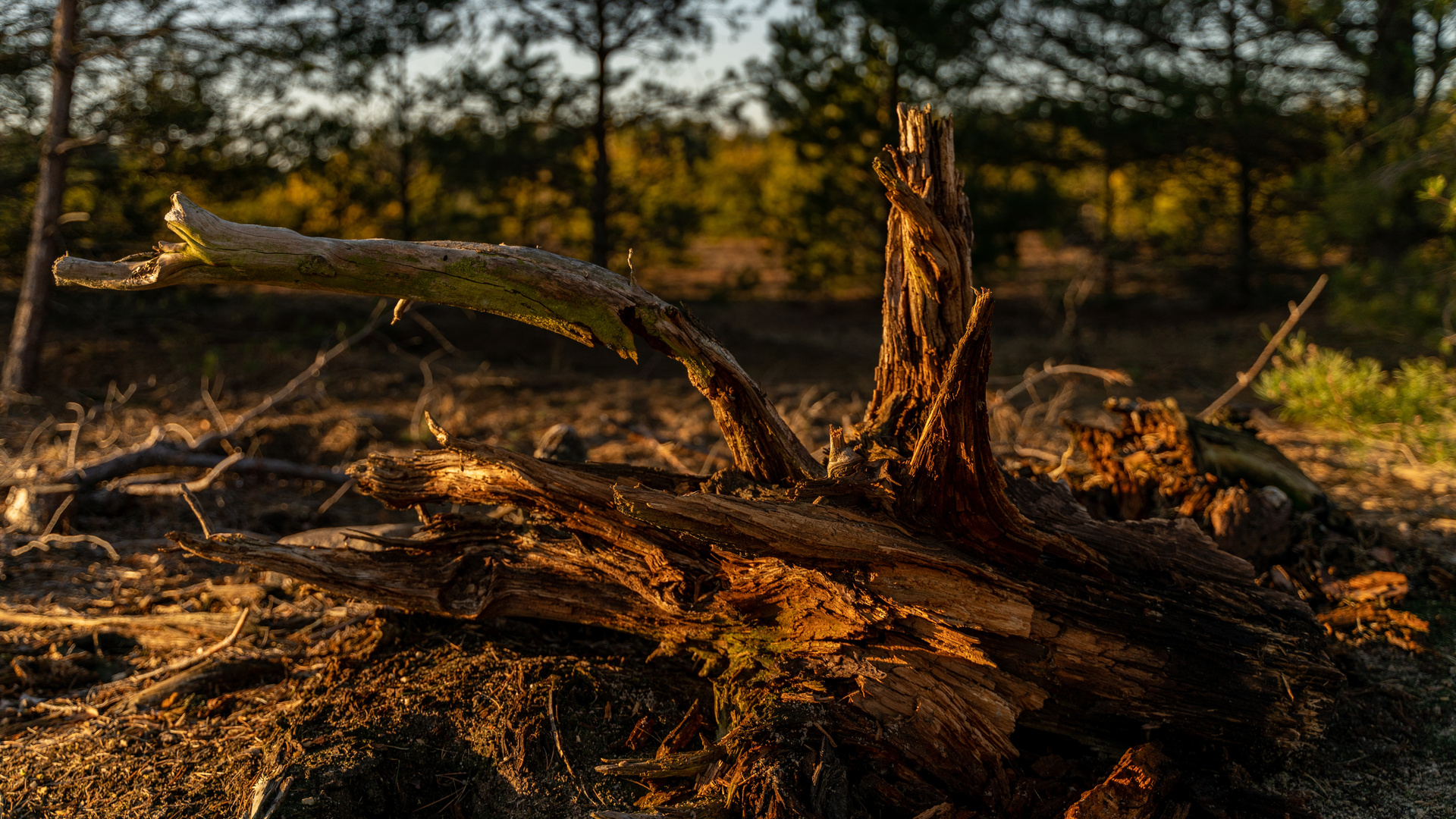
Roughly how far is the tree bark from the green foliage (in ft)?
26.5

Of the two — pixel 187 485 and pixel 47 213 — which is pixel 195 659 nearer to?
pixel 187 485

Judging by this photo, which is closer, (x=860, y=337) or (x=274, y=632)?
(x=274, y=632)

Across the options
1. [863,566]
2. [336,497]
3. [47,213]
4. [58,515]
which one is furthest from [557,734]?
[47,213]

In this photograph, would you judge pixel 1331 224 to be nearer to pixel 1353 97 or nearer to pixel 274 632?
pixel 1353 97

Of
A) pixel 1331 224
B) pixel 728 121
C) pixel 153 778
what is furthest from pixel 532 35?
pixel 153 778

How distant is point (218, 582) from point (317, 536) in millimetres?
544

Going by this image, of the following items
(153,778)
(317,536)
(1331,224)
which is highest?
(1331,224)

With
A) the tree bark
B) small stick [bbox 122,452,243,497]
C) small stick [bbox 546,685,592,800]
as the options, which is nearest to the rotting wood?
small stick [bbox 546,685,592,800]

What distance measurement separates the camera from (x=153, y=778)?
2512mm

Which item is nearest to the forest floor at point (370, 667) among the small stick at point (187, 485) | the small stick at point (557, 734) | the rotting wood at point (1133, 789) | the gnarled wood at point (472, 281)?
the small stick at point (557, 734)

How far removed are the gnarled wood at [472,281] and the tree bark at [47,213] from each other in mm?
5608

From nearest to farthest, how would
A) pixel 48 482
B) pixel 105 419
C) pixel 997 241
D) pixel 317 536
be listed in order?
pixel 317 536 < pixel 48 482 < pixel 105 419 < pixel 997 241

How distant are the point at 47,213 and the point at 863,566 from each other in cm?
722

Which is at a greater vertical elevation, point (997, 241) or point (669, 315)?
point (997, 241)
